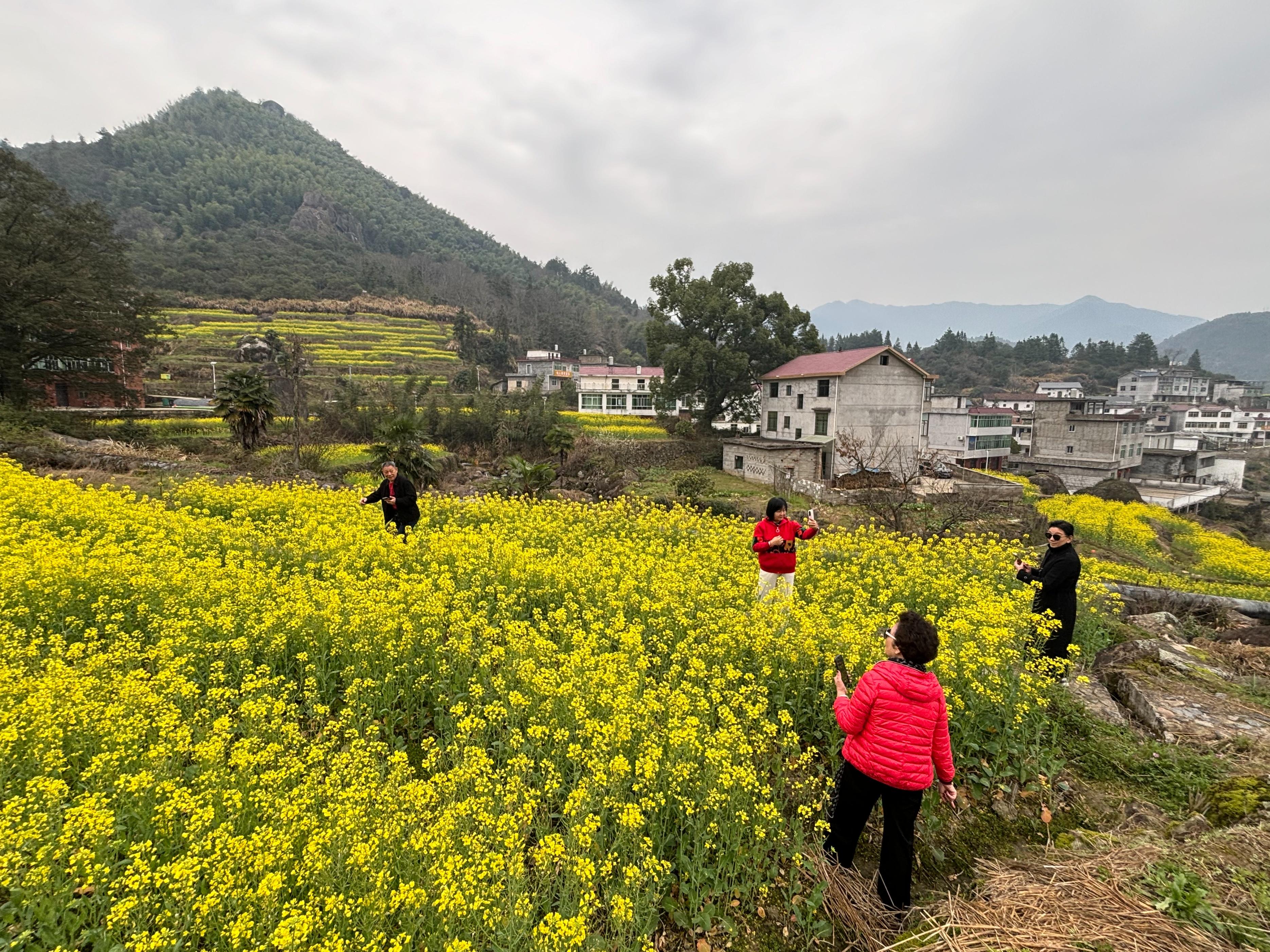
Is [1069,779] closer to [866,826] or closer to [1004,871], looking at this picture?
[1004,871]

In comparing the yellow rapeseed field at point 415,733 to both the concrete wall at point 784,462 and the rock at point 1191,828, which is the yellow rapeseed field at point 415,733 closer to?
the rock at point 1191,828

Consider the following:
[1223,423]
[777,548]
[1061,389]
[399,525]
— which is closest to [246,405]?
[399,525]

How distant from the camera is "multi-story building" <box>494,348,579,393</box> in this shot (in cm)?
6209

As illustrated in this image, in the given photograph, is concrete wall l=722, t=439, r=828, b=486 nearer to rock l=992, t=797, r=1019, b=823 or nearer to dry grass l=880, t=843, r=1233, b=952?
rock l=992, t=797, r=1019, b=823

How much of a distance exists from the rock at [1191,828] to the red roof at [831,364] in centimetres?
3092

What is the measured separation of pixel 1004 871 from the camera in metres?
4.22

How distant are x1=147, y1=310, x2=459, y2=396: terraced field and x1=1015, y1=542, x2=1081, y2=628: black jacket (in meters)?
51.9

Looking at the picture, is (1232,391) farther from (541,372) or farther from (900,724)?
(900,724)

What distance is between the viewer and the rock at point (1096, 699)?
20.6 ft

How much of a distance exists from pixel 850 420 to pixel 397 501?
3034cm

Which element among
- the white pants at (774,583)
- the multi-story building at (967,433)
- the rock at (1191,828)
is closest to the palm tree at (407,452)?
the white pants at (774,583)

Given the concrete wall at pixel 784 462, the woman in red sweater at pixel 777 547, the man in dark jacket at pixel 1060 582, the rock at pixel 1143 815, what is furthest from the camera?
the concrete wall at pixel 784 462

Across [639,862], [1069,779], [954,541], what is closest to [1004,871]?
[1069,779]

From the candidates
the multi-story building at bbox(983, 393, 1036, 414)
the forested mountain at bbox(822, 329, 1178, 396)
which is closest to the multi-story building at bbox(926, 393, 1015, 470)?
the multi-story building at bbox(983, 393, 1036, 414)
